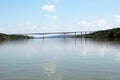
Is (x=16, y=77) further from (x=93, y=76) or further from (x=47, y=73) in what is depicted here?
(x=93, y=76)

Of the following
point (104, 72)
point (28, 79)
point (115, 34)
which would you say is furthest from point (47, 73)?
point (115, 34)

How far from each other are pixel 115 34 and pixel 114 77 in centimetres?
18274

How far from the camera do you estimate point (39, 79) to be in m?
20.6

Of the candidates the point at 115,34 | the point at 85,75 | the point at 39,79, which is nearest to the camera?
the point at 39,79

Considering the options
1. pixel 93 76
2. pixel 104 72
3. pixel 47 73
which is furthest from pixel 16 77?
pixel 104 72

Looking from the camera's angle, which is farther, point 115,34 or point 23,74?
point 115,34

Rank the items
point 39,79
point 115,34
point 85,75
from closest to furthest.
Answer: point 39,79, point 85,75, point 115,34

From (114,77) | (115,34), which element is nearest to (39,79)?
(114,77)

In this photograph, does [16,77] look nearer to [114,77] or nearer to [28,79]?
[28,79]

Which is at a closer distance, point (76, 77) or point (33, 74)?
point (76, 77)

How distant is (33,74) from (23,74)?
874 millimetres

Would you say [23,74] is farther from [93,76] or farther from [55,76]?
[93,76]

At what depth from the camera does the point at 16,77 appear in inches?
851

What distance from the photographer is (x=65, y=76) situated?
2172 centimetres
